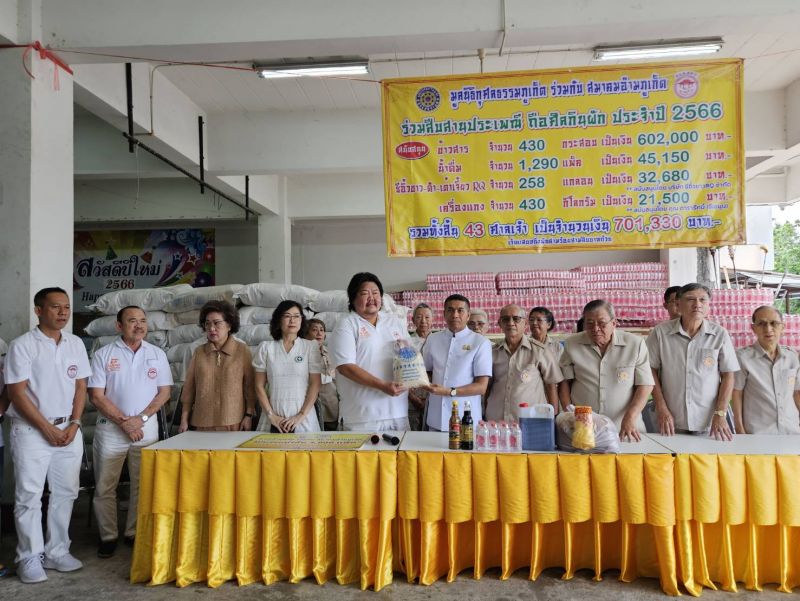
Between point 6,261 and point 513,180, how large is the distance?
3.46m

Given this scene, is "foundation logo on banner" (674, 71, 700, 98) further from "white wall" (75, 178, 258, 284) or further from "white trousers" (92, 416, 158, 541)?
"white wall" (75, 178, 258, 284)

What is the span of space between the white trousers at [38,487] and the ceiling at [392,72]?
3.81 m

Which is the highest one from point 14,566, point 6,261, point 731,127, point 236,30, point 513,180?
point 236,30

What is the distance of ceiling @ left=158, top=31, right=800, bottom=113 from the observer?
18.4 ft

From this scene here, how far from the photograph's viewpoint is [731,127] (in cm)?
387

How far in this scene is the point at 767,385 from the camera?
3783mm

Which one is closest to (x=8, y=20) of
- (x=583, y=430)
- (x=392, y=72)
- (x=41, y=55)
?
(x=41, y=55)

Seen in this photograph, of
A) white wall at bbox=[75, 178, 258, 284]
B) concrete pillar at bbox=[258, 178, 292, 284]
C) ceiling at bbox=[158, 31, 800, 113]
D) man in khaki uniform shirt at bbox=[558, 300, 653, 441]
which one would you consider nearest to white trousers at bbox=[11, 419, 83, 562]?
man in khaki uniform shirt at bbox=[558, 300, 653, 441]

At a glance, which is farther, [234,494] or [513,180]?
[513,180]

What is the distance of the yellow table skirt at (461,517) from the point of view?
2.92 m

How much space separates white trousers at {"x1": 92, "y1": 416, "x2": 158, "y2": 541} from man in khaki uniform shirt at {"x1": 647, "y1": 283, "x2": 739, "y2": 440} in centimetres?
335

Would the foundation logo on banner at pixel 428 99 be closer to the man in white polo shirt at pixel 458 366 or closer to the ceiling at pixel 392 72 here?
the man in white polo shirt at pixel 458 366

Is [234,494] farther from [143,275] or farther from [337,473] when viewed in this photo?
[143,275]

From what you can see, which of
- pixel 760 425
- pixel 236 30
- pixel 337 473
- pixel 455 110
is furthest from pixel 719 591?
pixel 236 30
